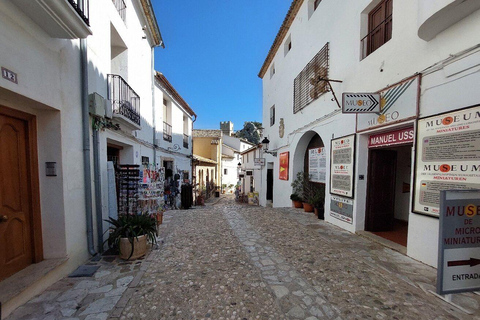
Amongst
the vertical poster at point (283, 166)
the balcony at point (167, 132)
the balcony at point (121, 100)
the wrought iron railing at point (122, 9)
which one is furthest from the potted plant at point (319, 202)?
the wrought iron railing at point (122, 9)

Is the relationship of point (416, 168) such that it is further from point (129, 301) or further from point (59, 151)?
point (59, 151)

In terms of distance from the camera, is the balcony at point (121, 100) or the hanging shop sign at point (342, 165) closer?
the balcony at point (121, 100)

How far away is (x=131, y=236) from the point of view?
3.50 meters

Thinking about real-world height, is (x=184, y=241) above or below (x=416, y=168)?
below

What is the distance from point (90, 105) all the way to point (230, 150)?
930 inches

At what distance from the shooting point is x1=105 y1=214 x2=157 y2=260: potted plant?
11.4ft

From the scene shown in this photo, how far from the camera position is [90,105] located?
3.59 metres

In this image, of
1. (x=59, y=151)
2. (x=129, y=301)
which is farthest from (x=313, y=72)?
(x=129, y=301)

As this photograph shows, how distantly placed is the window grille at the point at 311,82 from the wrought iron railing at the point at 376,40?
1122mm

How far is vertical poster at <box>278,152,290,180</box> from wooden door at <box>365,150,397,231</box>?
455 centimetres

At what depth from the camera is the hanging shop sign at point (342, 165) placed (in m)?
4.94

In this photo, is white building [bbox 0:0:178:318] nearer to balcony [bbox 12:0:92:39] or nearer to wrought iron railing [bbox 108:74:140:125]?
balcony [bbox 12:0:92:39]

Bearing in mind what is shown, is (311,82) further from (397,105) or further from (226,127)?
(226,127)

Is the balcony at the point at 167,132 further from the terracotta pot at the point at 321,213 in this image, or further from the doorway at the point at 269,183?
the terracotta pot at the point at 321,213
